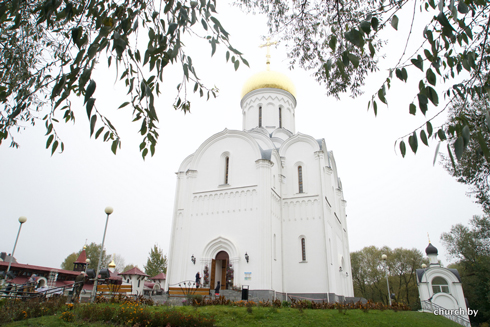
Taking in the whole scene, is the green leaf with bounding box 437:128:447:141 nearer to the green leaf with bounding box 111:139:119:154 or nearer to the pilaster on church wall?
the green leaf with bounding box 111:139:119:154

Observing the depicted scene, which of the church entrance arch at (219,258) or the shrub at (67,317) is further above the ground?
the church entrance arch at (219,258)

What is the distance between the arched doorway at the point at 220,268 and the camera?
16188 millimetres

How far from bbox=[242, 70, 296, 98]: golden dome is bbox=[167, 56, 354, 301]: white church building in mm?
5142

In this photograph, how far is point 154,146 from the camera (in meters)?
3.88

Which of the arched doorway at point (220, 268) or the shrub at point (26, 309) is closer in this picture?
the shrub at point (26, 309)

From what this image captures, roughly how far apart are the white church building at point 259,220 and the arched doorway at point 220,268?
49mm

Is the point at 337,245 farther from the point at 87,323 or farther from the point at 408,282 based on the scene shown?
the point at 408,282

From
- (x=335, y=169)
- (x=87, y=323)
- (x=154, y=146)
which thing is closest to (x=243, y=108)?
(x=335, y=169)

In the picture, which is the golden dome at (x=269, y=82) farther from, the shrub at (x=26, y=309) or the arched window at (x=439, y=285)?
the shrub at (x=26, y=309)

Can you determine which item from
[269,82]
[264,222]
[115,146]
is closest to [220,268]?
[264,222]

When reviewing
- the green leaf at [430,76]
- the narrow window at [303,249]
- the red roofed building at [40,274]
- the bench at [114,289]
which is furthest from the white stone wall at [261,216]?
the green leaf at [430,76]

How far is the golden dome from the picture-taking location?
2352cm

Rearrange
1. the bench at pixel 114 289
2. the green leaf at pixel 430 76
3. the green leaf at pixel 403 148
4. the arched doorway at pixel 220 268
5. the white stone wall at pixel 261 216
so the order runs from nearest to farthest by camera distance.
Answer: the green leaf at pixel 430 76, the green leaf at pixel 403 148, the bench at pixel 114 289, the white stone wall at pixel 261 216, the arched doorway at pixel 220 268

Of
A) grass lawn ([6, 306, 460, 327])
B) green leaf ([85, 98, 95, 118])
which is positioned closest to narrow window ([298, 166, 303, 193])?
grass lawn ([6, 306, 460, 327])
